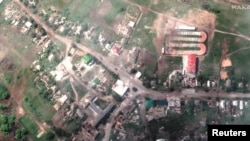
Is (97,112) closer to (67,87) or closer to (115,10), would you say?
(67,87)

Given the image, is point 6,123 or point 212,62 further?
point 6,123

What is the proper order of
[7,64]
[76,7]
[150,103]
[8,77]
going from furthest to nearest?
[76,7]
[7,64]
[8,77]
[150,103]

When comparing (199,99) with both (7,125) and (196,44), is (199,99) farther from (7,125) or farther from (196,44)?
(7,125)

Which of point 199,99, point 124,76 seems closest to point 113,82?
point 124,76

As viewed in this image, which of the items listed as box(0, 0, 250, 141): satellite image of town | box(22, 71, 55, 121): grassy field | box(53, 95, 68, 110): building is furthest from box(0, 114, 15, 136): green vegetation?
box(53, 95, 68, 110): building

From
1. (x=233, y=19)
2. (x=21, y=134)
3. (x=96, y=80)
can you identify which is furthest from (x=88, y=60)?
(x=233, y=19)
